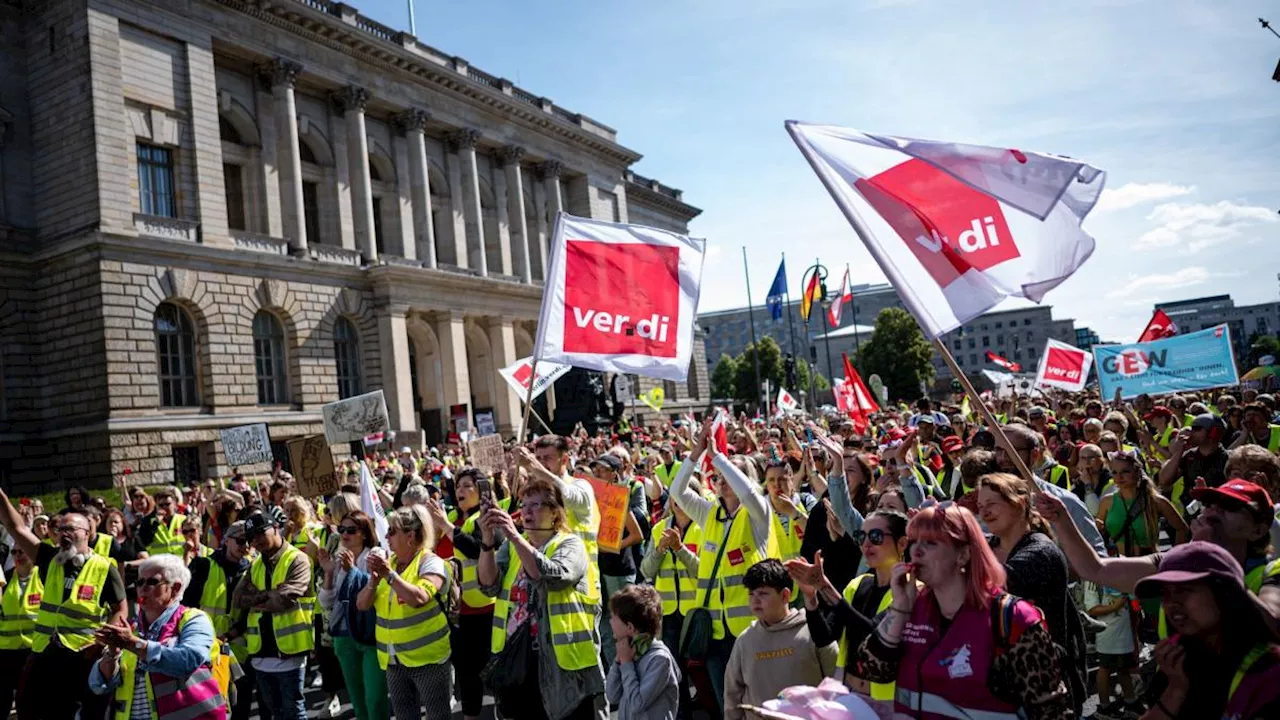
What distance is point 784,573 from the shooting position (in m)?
4.52

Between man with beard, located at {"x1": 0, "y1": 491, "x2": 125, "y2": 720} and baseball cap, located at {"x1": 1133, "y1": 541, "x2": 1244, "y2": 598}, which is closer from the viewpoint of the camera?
baseball cap, located at {"x1": 1133, "y1": 541, "x2": 1244, "y2": 598}

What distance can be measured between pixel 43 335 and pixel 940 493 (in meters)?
28.9

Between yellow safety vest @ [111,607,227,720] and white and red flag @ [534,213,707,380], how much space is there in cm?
283

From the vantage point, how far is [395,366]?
35.2m

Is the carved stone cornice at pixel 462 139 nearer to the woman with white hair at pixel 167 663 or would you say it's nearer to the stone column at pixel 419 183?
the stone column at pixel 419 183

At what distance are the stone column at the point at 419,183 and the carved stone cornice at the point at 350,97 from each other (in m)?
2.79

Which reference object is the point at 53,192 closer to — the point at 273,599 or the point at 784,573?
the point at 273,599

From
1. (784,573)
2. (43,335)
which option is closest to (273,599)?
(784,573)

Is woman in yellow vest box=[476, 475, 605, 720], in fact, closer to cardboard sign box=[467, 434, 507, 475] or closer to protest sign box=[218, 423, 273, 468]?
cardboard sign box=[467, 434, 507, 475]

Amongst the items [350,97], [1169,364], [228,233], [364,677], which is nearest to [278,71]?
[350,97]

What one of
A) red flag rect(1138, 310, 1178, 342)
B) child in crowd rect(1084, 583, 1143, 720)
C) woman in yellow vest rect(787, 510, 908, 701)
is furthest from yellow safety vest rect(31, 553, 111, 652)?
red flag rect(1138, 310, 1178, 342)

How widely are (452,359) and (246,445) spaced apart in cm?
2011

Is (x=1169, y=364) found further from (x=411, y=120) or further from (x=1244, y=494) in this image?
(x=411, y=120)

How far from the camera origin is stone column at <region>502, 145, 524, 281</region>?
45.8 metres
